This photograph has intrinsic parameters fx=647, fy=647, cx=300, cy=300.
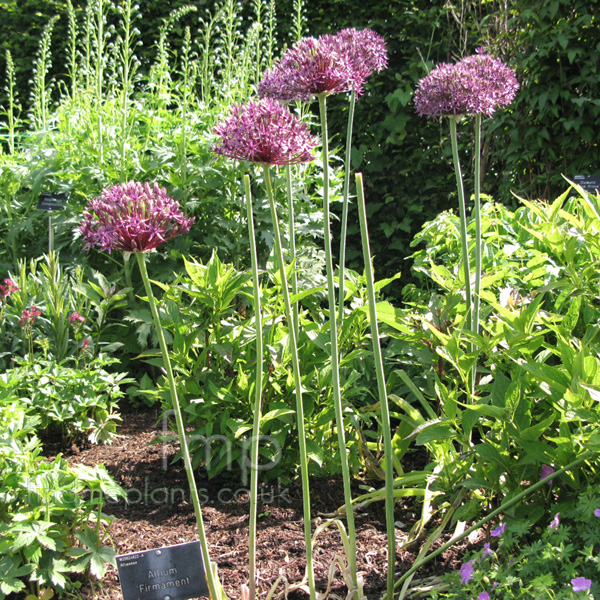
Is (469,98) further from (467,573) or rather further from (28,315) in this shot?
(28,315)

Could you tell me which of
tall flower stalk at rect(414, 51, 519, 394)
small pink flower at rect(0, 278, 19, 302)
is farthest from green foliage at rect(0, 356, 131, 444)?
tall flower stalk at rect(414, 51, 519, 394)

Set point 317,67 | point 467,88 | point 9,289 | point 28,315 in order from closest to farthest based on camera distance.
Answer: point 317,67
point 467,88
point 28,315
point 9,289

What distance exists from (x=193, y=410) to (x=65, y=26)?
6.95 metres

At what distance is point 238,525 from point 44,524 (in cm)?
80

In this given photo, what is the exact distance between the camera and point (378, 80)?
606 cm

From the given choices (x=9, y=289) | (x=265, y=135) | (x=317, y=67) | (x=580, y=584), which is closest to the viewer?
(x=580, y=584)

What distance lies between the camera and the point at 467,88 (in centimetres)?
230

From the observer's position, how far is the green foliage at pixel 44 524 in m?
1.69

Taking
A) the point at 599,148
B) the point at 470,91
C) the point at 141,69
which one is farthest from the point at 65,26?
the point at 470,91

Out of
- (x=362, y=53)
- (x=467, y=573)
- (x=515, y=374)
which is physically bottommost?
(x=467, y=573)

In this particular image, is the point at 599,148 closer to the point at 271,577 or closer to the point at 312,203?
the point at 312,203

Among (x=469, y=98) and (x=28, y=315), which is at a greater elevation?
(x=469, y=98)

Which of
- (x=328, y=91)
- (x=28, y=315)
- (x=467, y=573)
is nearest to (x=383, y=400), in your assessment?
(x=467, y=573)

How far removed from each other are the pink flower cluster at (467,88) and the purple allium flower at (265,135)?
1005mm
